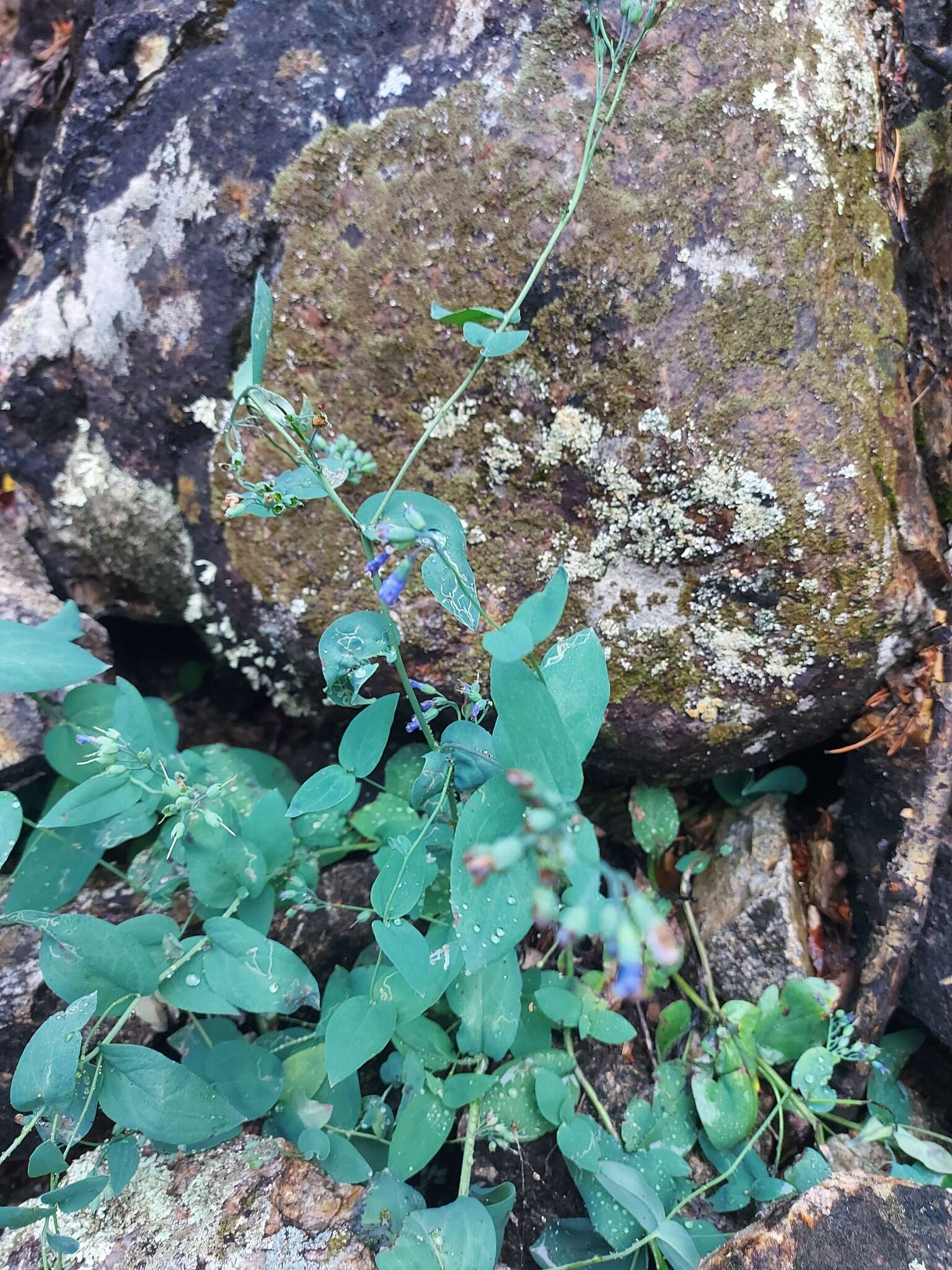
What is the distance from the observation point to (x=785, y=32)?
6.31 ft

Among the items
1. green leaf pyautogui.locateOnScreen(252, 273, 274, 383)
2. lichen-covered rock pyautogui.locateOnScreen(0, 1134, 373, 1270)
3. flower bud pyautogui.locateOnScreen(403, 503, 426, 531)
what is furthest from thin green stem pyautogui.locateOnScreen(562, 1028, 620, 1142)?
green leaf pyautogui.locateOnScreen(252, 273, 274, 383)

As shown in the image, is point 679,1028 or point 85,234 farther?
point 85,234

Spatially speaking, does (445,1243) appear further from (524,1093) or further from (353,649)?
(353,649)

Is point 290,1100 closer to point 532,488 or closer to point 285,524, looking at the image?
point 285,524

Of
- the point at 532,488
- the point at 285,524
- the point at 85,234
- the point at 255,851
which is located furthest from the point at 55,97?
the point at 255,851

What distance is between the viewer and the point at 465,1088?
68.1 inches

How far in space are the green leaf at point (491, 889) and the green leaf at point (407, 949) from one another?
0.24m

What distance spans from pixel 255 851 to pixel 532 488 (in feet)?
3.79

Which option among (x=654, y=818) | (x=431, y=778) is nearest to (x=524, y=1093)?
(x=654, y=818)

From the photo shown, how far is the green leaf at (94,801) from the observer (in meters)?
1.68

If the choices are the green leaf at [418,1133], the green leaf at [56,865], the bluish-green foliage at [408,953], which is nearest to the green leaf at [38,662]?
the bluish-green foliage at [408,953]

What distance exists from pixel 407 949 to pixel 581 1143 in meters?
0.84

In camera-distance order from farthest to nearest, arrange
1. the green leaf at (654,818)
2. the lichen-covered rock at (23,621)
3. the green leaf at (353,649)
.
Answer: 1. the green leaf at (654,818)
2. the lichen-covered rock at (23,621)
3. the green leaf at (353,649)

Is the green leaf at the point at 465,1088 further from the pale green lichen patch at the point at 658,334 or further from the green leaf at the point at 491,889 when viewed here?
the pale green lichen patch at the point at 658,334
